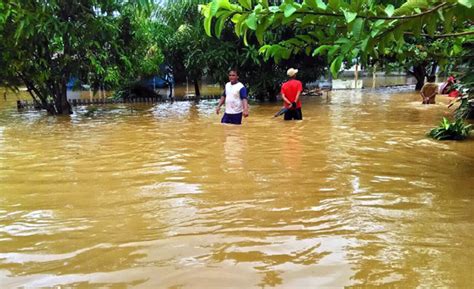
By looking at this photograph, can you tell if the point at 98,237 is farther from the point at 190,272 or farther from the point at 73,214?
the point at 190,272

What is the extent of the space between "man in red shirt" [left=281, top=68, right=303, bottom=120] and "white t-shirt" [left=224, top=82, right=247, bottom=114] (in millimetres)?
1614

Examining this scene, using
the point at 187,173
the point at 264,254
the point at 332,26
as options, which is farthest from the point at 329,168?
the point at 264,254

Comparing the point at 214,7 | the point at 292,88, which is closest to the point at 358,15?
the point at 214,7

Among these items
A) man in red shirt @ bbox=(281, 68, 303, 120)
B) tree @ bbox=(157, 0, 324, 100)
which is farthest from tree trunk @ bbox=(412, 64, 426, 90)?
man in red shirt @ bbox=(281, 68, 303, 120)

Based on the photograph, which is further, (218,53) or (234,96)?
(218,53)

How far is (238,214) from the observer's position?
4.07 m

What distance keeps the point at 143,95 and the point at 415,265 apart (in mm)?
20299

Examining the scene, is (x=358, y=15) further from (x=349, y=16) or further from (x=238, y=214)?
(x=238, y=214)

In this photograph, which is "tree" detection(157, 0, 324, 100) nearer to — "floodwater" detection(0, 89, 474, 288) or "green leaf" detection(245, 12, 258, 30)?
"floodwater" detection(0, 89, 474, 288)

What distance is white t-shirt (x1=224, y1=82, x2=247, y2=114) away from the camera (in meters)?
9.27

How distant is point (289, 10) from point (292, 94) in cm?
780

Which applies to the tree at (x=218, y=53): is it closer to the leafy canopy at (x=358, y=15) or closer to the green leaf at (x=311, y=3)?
the leafy canopy at (x=358, y=15)

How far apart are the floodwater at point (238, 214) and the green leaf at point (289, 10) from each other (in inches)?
68.6

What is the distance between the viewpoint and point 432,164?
20.4ft
